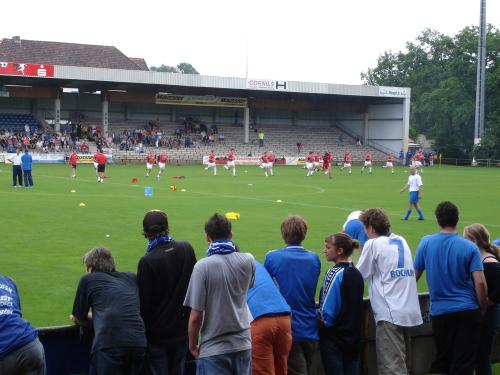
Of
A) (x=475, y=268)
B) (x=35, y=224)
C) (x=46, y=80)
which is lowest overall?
(x=35, y=224)

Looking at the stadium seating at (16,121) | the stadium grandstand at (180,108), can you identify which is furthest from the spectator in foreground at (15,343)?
the stadium seating at (16,121)

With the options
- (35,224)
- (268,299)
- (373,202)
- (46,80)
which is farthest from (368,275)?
(46,80)

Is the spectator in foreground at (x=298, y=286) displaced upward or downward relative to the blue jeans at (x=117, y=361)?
upward

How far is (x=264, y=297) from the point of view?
624cm

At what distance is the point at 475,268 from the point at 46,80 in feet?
196

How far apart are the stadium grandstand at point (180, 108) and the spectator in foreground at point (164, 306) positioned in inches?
2192

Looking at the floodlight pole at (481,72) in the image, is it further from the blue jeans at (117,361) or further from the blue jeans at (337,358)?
the blue jeans at (117,361)

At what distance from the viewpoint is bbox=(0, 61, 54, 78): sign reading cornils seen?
57906mm

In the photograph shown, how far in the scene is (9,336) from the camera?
5531 mm

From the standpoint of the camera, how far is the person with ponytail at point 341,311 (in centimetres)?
666

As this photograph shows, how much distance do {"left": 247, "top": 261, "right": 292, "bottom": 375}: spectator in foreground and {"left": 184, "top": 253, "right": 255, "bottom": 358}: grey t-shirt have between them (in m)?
0.28

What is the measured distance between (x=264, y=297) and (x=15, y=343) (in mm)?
2043

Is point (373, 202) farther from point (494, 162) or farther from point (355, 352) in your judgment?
point (494, 162)

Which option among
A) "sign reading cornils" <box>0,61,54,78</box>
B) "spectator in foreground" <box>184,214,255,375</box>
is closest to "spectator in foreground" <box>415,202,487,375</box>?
"spectator in foreground" <box>184,214,255,375</box>
